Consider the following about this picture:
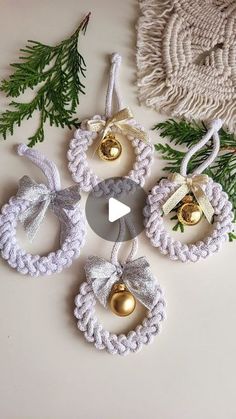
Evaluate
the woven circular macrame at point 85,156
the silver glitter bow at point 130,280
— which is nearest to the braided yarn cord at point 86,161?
the woven circular macrame at point 85,156

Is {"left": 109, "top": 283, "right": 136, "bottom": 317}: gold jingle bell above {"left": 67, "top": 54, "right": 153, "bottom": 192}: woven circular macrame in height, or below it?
below

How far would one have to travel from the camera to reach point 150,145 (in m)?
0.98

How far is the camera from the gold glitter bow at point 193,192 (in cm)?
94

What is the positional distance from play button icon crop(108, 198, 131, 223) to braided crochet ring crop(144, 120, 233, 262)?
4cm

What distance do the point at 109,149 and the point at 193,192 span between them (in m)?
0.16

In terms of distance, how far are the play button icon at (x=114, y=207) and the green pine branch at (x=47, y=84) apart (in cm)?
13

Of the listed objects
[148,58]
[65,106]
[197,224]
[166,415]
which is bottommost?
[166,415]

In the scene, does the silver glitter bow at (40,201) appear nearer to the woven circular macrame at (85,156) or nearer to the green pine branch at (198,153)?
the woven circular macrame at (85,156)

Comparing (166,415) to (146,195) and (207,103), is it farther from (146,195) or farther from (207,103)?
(207,103)

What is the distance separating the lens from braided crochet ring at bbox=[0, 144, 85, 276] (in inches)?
36.7

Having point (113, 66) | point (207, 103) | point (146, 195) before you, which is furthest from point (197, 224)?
point (113, 66)

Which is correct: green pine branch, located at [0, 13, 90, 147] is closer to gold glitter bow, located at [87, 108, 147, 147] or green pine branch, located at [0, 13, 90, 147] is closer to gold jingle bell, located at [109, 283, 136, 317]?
gold glitter bow, located at [87, 108, 147, 147]

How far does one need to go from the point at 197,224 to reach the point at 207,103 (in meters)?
0.22

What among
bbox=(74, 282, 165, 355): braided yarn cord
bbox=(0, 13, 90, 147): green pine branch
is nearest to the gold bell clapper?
bbox=(74, 282, 165, 355): braided yarn cord
